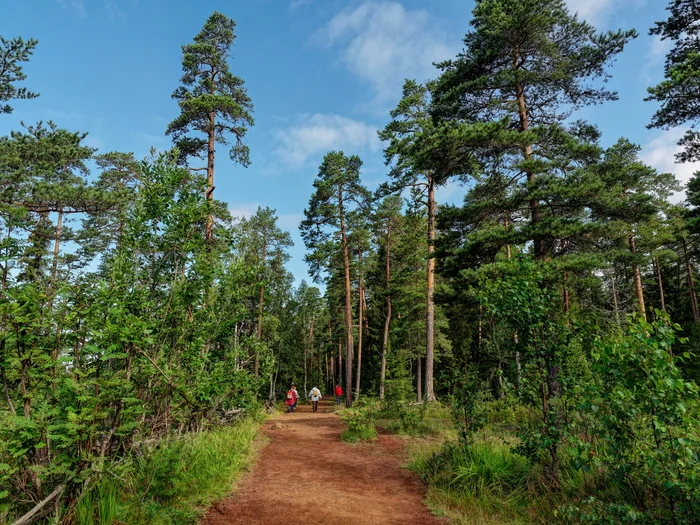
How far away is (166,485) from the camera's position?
4.69 metres

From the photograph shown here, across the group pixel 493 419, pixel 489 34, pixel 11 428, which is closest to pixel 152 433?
pixel 11 428

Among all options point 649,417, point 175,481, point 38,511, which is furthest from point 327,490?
point 649,417

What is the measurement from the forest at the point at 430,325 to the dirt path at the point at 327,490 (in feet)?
1.59

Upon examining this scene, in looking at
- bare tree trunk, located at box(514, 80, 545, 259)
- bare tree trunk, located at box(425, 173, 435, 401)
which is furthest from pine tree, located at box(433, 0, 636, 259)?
bare tree trunk, located at box(425, 173, 435, 401)

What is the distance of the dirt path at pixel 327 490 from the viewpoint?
454cm

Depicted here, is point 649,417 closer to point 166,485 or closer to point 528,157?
point 166,485

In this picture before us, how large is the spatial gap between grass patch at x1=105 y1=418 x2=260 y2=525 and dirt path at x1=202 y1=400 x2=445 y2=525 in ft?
0.85

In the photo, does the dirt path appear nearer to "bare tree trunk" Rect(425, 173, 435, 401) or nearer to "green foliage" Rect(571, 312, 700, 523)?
"green foliage" Rect(571, 312, 700, 523)

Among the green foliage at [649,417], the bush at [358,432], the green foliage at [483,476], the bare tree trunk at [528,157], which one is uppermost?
the bare tree trunk at [528,157]

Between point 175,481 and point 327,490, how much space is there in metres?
2.23

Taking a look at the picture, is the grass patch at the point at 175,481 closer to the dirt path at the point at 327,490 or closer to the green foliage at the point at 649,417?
the dirt path at the point at 327,490

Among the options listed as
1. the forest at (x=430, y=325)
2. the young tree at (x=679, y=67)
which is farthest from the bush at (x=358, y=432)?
the young tree at (x=679, y=67)

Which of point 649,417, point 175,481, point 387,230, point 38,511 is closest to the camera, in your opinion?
point 649,417

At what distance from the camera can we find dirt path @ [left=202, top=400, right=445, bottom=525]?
454 centimetres
